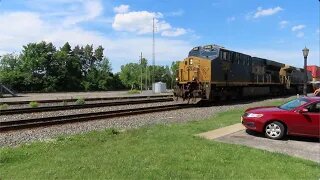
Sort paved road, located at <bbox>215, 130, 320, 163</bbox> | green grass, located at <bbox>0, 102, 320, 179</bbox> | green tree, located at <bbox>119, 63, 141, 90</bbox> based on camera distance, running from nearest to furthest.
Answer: green grass, located at <bbox>0, 102, 320, 179</bbox>, paved road, located at <bbox>215, 130, 320, 163</bbox>, green tree, located at <bbox>119, 63, 141, 90</bbox>

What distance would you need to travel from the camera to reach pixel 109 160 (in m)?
8.12

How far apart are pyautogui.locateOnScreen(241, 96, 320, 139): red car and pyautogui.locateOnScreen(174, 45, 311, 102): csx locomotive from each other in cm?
1295

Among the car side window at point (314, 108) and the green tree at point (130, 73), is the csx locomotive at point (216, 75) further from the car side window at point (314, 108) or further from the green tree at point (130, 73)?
the green tree at point (130, 73)

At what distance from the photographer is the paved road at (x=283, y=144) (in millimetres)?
10258

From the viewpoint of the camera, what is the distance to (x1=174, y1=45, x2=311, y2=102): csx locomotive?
85.8ft

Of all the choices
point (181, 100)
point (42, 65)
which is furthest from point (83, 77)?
point (181, 100)

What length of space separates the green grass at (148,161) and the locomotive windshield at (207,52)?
53.2 feet

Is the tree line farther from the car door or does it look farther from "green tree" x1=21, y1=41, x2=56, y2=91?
the car door

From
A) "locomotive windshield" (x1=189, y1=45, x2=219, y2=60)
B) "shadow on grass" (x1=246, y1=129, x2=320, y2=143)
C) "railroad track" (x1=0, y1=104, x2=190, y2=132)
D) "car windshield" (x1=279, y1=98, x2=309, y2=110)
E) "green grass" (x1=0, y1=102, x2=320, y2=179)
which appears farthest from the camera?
"locomotive windshield" (x1=189, y1=45, x2=219, y2=60)

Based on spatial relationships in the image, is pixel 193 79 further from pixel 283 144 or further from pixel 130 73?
pixel 130 73

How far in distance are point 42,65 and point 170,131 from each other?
222 feet

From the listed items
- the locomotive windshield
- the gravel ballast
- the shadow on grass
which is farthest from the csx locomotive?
the shadow on grass

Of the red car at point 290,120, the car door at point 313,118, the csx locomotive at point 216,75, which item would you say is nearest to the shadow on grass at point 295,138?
the red car at point 290,120

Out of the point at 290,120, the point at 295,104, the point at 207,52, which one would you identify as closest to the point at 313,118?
the point at 290,120
